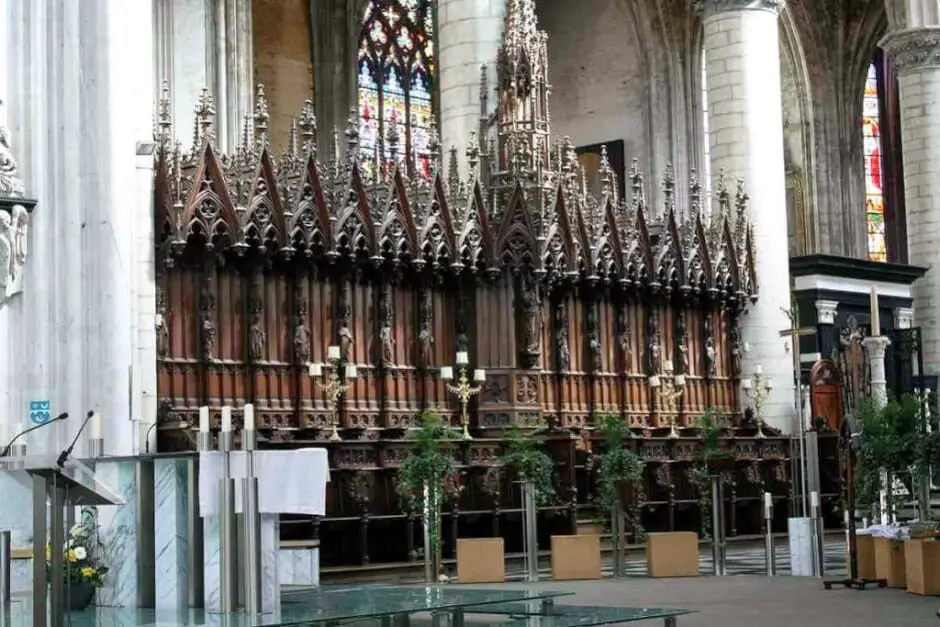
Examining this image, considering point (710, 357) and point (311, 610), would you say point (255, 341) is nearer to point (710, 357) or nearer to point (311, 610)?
point (710, 357)

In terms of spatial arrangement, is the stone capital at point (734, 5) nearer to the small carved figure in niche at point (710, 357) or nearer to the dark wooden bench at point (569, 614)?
the small carved figure in niche at point (710, 357)

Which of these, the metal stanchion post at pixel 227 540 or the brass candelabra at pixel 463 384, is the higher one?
the brass candelabra at pixel 463 384

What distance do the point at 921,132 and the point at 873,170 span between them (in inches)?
358

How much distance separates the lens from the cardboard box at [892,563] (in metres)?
15.1

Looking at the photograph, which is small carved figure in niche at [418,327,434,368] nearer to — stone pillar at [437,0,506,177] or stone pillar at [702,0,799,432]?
stone pillar at [437,0,506,177]

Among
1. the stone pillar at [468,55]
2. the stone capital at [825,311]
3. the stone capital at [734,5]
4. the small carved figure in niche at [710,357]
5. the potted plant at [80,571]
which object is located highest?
the stone capital at [734,5]

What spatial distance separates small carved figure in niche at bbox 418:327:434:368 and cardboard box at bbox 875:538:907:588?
7137 millimetres

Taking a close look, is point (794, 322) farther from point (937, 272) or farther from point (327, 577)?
point (937, 272)

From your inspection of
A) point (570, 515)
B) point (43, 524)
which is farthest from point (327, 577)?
point (43, 524)

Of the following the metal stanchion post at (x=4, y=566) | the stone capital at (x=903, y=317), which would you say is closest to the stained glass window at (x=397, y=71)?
the stone capital at (x=903, y=317)

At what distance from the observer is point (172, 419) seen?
1741 cm

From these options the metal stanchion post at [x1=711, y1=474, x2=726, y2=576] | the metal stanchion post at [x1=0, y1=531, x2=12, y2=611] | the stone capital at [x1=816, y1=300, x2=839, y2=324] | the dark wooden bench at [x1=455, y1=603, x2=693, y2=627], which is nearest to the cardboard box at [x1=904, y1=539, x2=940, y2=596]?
the metal stanchion post at [x1=711, y1=474, x2=726, y2=576]

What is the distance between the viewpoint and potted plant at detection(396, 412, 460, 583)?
16.6m

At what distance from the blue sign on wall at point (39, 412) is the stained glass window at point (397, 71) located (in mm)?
17170
